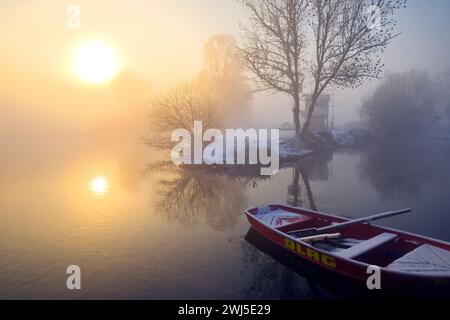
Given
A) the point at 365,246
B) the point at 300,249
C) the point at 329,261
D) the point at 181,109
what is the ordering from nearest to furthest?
the point at 329,261, the point at 365,246, the point at 300,249, the point at 181,109

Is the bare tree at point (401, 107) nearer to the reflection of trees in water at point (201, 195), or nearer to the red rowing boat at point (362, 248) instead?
the reflection of trees in water at point (201, 195)

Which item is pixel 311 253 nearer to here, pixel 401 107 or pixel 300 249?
pixel 300 249

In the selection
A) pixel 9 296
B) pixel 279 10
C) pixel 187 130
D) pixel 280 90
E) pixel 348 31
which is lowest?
pixel 9 296

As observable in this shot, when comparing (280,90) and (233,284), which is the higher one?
(280,90)

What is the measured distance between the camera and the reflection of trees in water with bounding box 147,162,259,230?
13.4m

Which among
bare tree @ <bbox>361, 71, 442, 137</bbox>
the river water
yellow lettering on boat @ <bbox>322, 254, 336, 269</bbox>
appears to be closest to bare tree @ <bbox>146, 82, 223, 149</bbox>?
the river water

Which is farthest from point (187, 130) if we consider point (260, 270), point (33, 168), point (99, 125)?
point (99, 125)

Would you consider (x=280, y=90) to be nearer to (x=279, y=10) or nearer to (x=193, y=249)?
(x=279, y=10)

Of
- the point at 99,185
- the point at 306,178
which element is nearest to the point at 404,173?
the point at 306,178

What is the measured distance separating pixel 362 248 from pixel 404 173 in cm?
1717

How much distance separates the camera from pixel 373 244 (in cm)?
835

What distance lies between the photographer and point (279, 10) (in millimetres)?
28719
